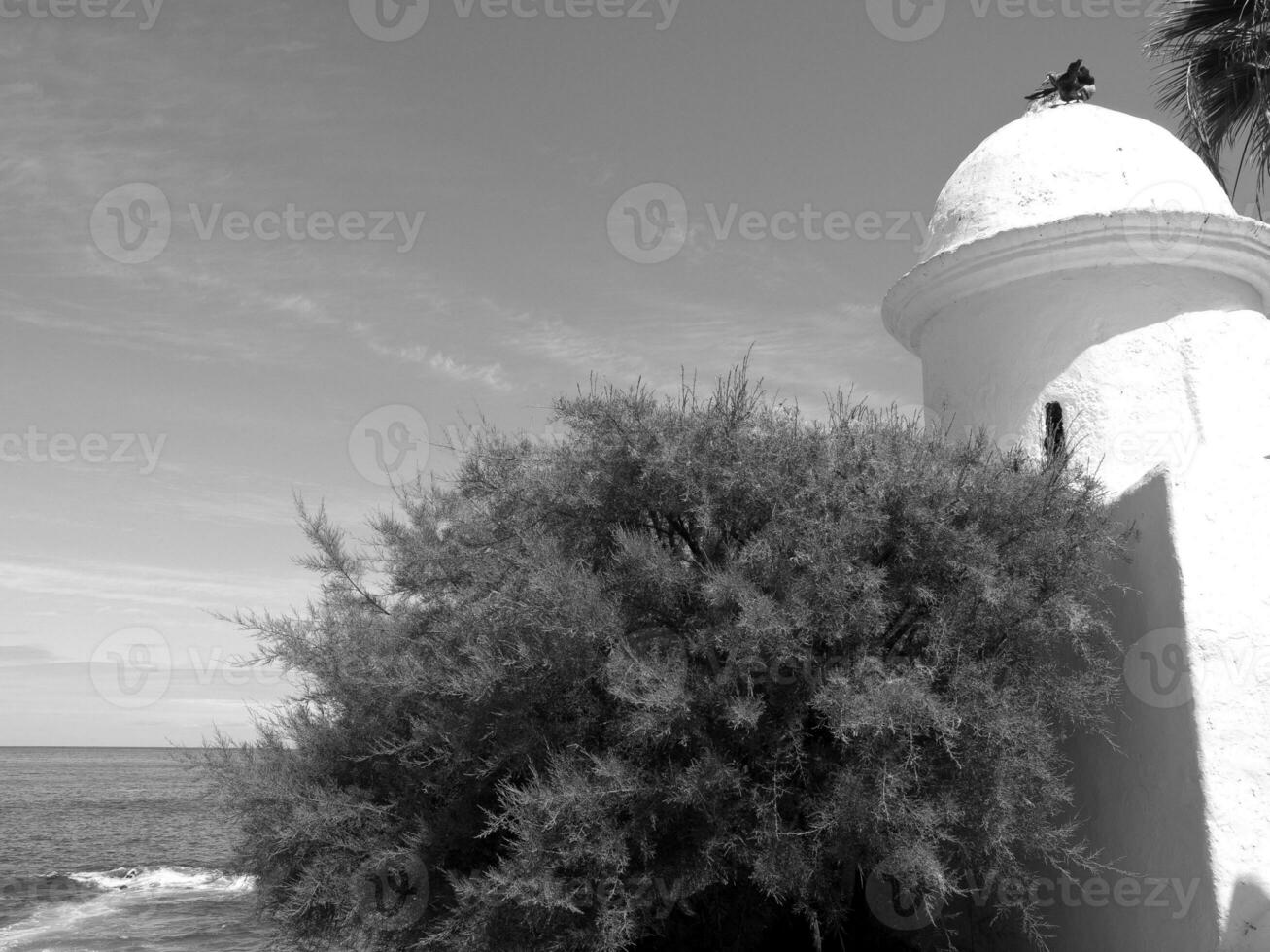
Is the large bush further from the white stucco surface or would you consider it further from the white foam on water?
the white foam on water

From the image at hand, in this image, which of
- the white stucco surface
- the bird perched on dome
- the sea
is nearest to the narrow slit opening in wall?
the white stucco surface

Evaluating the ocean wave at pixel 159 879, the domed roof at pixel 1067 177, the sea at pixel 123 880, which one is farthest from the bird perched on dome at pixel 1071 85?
the ocean wave at pixel 159 879

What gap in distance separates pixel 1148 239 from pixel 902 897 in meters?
6.16

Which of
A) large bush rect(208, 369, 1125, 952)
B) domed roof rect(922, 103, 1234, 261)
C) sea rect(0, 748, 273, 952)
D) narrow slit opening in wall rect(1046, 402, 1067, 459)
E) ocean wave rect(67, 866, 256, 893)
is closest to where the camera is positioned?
large bush rect(208, 369, 1125, 952)

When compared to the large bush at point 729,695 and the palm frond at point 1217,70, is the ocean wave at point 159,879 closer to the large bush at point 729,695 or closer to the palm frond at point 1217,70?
the large bush at point 729,695

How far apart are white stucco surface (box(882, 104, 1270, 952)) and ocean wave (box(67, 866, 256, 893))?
23.9 m

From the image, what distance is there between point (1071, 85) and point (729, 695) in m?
8.30

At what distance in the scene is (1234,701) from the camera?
7312mm

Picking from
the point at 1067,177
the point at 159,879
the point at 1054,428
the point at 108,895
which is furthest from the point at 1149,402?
the point at 159,879

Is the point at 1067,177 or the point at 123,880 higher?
the point at 1067,177

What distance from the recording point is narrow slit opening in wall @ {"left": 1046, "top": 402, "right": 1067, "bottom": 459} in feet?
32.7

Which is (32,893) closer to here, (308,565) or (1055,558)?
(308,565)

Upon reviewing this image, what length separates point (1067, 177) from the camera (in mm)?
10594

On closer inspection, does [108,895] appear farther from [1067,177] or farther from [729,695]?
[1067,177]
